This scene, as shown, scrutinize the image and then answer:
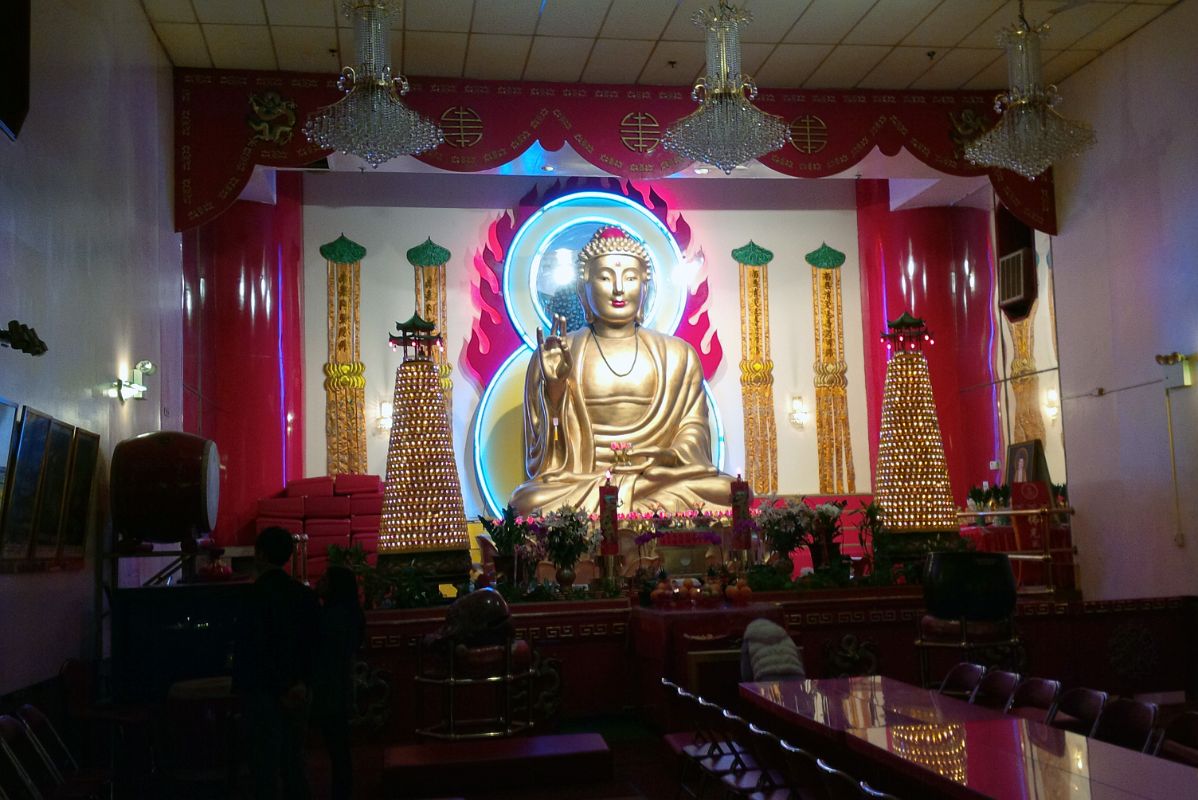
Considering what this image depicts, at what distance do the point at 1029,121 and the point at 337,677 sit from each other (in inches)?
180

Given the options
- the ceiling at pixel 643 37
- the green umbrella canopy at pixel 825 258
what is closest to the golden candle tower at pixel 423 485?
the ceiling at pixel 643 37

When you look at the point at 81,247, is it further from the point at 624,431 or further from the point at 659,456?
the point at 624,431

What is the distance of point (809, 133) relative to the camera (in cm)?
880

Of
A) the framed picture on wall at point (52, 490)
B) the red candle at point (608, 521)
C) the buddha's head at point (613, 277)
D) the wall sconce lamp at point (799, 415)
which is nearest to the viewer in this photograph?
the framed picture on wall at point (52, 490)

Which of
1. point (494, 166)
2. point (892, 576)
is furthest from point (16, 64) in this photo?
point (892, 576)

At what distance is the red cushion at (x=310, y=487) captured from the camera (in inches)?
379

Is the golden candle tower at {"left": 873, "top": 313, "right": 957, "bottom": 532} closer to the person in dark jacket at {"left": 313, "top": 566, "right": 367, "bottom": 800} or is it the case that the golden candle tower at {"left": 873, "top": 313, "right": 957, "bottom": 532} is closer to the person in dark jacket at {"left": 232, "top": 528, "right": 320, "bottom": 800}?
the person in dark jacket at {"left": 313, "top": 566, "right": 367, "bottom": 800}

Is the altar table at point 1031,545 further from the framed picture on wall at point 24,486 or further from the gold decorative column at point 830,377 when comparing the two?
the framed picture on wall at point 24,486

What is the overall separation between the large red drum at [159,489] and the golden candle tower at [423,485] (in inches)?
64.0

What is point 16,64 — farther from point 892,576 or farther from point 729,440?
point 729,440

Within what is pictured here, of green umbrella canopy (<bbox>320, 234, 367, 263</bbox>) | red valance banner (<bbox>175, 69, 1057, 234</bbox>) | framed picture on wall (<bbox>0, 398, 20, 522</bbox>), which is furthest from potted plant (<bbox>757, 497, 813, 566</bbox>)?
framed picture on wall (<bbox>0, 398, 20, 522</bbox>)

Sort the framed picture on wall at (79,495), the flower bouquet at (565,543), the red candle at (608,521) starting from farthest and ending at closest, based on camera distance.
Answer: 1. the red candle at (608,521)
2. the flower bouquet at (565,543)
3. the framed picture on wall at (79,495)

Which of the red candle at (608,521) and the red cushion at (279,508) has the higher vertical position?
the red cushion at (279,508)

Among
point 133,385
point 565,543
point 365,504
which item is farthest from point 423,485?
point 365,504
